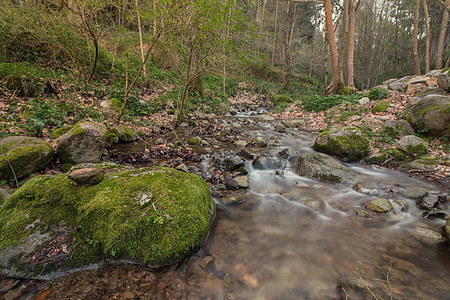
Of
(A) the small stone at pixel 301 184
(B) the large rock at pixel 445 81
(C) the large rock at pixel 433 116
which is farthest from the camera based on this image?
(B) the large rock at pixel 445 81

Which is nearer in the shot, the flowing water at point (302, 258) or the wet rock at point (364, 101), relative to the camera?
the flowing water at point (302, 258)

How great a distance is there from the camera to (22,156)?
331 centimetres

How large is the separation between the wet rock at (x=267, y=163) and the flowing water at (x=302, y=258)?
116 centimetres

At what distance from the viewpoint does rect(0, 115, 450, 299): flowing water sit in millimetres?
2051

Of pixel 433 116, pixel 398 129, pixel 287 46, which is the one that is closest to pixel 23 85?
pixel 398 129

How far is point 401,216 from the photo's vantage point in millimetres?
3422

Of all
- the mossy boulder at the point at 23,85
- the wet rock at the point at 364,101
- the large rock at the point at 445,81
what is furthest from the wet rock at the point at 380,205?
the mossy boulder at the point at 23,85

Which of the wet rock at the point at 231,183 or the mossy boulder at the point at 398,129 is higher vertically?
the mossy boulder at the point at 398,129

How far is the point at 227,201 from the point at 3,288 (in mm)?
2861

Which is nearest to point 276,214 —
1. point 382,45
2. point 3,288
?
point 3,288

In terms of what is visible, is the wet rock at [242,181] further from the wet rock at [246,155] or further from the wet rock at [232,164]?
the wet rock at [246,155]

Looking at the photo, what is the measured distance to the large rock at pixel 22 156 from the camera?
10.5ft

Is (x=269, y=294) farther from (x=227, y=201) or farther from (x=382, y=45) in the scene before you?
(x=382, y=45)

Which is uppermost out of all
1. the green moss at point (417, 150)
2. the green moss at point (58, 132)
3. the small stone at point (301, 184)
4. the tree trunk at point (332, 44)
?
the tree trunk at point (332, 44)
